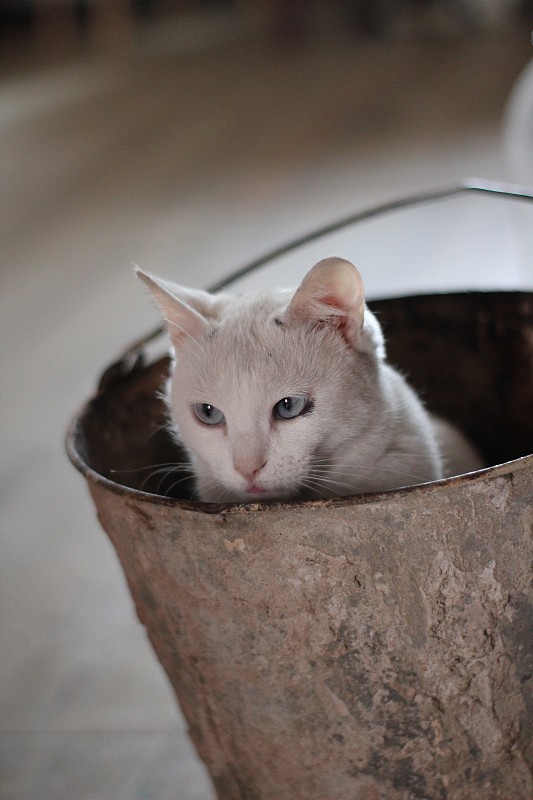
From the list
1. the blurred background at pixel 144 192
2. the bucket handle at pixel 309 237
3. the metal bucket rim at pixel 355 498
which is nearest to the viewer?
the metal bucket rim at pixel 355 498

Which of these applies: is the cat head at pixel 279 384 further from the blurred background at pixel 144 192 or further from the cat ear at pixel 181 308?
the blurred background at pixel 144 192

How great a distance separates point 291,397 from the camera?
3.26 feet

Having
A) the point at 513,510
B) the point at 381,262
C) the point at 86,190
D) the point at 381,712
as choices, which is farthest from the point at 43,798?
the point at 86,190

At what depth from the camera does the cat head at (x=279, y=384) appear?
985 millimetres

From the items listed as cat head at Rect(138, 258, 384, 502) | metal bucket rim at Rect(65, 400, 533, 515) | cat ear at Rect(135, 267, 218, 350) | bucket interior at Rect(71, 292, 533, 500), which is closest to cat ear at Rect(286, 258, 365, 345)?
cat head at Rect(138, 258, 384, 502)

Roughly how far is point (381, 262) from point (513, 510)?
260 cm

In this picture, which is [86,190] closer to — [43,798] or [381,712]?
[43,798]

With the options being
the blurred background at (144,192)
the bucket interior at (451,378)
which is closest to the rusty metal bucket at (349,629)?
the bucket interior at (451,378)

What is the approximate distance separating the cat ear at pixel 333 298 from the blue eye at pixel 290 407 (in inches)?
3.7

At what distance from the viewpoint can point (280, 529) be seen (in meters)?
0.87

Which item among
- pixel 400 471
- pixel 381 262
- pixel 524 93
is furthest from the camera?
pixel 381 262

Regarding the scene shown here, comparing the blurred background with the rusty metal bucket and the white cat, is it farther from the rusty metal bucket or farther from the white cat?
the white cat

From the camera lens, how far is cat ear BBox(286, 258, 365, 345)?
958mm

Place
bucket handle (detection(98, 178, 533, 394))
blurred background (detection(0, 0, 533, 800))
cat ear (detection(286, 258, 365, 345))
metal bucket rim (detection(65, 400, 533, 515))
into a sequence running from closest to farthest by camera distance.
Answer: metal bucket rim (detection(65, 400, 533, 515)), cat ear (detection(286, 258, 365, 345)), bucket handle (detection(98, 178, 533, 394)), blurred background (detection(0, 0, 533, 800))
